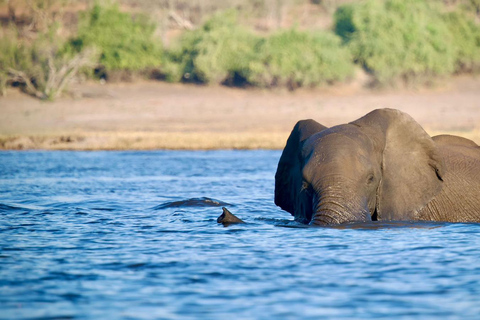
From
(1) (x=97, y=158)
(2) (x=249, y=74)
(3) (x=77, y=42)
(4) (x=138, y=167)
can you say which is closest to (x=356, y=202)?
(4) (x=138, y=167)

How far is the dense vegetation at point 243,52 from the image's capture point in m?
31.1

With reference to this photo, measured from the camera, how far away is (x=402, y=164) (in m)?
8.64

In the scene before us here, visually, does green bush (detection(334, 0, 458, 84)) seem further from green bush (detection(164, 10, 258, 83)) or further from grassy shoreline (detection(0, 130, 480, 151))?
grassy shoreline (detection(0, 130, 480, 151))

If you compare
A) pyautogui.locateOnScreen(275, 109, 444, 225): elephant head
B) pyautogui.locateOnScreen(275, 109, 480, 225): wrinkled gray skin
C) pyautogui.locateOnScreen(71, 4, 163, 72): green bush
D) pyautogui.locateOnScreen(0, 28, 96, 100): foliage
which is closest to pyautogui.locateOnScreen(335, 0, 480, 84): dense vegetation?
pyautogui.locateOnScreen(71, 4, 163, 72): green bush

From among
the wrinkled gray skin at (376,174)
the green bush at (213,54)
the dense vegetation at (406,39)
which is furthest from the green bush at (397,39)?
the wrinkled gray skin at (376,174)

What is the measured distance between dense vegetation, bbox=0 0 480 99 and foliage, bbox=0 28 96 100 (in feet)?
0.12

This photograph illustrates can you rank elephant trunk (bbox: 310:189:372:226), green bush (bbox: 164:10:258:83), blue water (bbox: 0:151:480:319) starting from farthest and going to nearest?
green bush (bbox: 164:10:258:83) → elephant trunk (bbox: 310:189:372:226) → blue water (bbox: 0:151:480:319)

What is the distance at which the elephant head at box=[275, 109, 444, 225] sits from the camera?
7.80m

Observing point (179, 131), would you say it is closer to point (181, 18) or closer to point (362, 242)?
point (362, 242)

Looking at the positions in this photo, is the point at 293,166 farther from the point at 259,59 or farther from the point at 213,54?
the point at 213,54

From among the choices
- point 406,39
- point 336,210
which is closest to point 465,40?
point 406,39

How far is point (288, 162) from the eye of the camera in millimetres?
9078

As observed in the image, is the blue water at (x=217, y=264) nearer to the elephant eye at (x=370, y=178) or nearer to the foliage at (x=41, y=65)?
the elephant eye at (x=370, y=178)

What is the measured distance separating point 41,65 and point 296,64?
9400 millimetres
